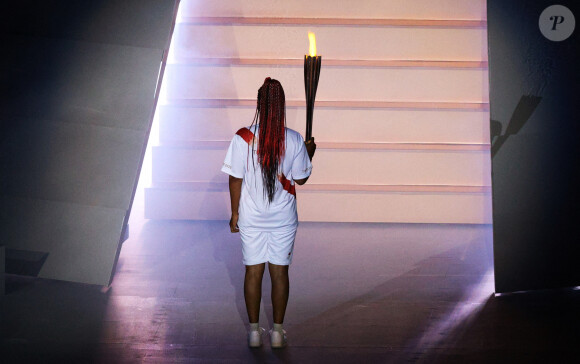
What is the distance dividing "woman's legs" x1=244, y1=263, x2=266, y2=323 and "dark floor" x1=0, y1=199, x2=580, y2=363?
0.60 ft

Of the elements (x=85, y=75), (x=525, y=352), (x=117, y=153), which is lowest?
(x=525, y=352)

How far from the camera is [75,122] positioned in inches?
174

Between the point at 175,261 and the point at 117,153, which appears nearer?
the point at 117,153

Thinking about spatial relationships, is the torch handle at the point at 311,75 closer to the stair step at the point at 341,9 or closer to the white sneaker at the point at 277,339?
the white sneaker at the point at 277,339

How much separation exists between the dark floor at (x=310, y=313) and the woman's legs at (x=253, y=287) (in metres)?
0.18

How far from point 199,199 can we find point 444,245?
2440 millimetres

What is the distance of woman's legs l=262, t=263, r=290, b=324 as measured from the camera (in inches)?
131

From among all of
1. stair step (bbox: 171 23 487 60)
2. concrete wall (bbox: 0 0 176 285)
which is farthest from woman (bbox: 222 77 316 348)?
stair step (bbox: 171 23 487 60)

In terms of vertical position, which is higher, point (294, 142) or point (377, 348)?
point (294, 142)

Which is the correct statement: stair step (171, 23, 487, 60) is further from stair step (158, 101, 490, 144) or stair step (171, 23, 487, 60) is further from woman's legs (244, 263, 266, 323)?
woman's legs (244, 263, 266, 323)

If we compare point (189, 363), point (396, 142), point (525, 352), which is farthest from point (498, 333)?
point (396, 142)

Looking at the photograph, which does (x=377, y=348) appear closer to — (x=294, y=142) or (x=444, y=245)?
(x=294, y=142)

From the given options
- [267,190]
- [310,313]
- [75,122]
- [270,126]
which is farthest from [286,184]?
[75,122]

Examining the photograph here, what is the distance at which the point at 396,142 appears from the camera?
6766mm
